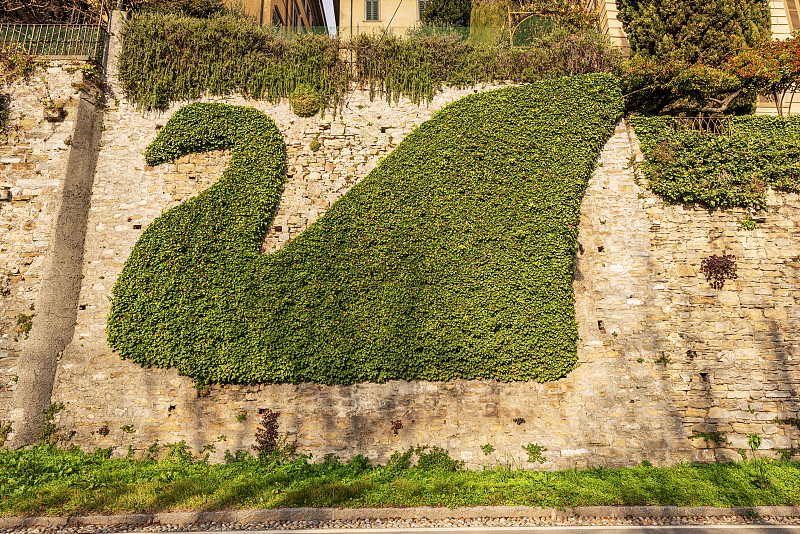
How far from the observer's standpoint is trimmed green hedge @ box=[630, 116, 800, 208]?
9.62 meters

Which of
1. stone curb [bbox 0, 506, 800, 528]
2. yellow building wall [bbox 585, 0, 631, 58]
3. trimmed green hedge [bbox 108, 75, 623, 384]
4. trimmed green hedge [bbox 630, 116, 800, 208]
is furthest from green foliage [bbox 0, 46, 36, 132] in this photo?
yellow building wall [bbox 585, 0, 631, 58]

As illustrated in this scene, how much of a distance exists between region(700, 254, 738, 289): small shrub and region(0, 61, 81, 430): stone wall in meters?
13.9

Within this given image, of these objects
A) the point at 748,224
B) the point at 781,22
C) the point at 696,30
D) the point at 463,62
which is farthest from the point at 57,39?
the point at 781,22

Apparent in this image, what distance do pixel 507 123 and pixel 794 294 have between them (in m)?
7.02

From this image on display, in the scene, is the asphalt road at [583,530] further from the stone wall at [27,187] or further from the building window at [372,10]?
the building window at [372,10]

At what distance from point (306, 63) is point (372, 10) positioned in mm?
10047

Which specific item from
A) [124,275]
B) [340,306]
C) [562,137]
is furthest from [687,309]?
[124,275]

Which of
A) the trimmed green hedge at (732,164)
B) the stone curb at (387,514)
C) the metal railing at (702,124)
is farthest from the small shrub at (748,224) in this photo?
the stone curb at (387,514)

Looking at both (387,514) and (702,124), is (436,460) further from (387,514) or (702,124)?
(702,124)

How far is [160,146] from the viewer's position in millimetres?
10273

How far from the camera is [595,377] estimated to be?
351 inches

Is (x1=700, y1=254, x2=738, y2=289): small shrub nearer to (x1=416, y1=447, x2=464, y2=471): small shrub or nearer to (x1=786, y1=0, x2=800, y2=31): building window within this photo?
(x1=416, y1=447, x2=464, y2=471): small shrub

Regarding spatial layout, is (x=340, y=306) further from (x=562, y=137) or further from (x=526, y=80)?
(x=526, y=80)

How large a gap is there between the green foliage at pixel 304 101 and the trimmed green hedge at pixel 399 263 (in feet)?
3.11
